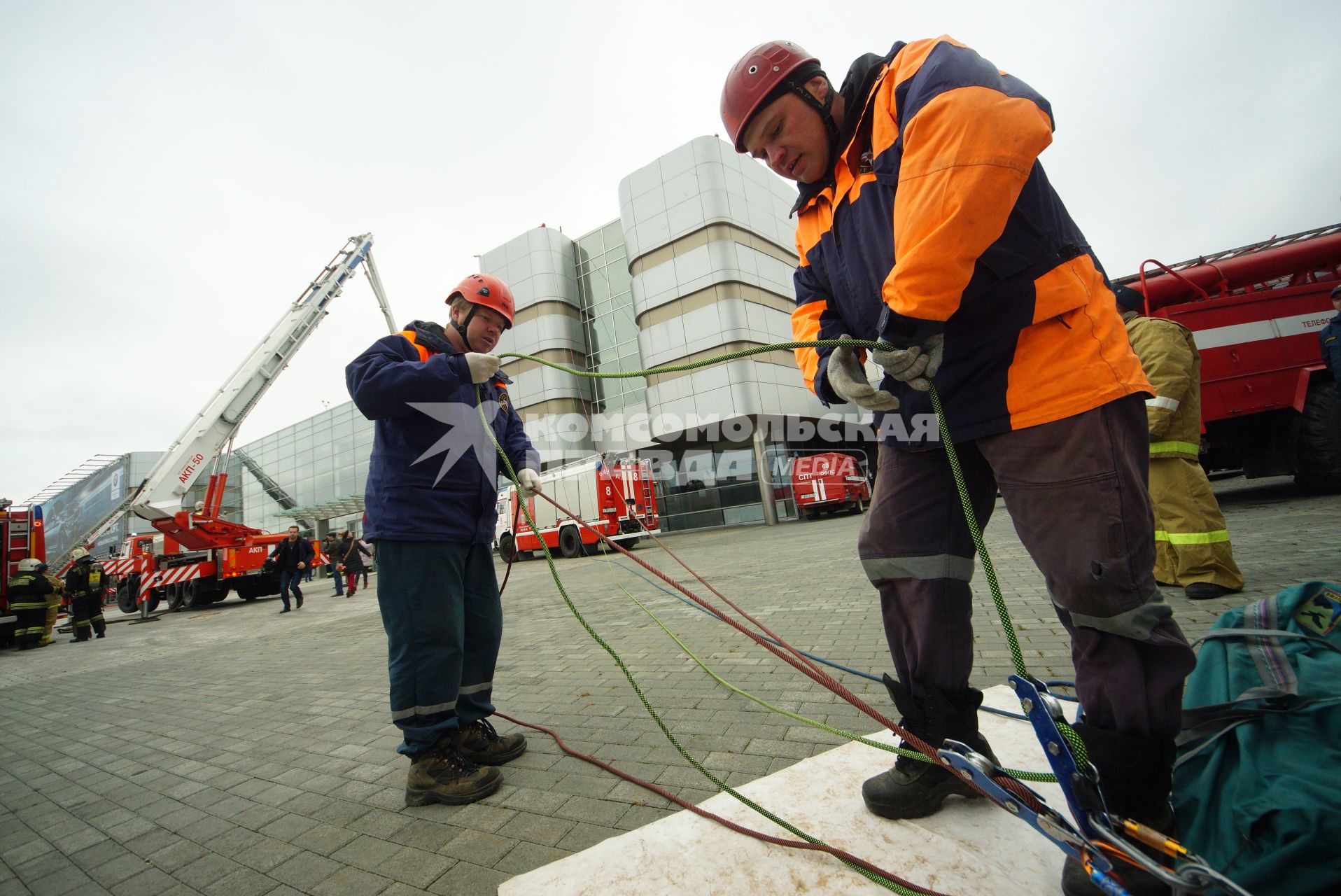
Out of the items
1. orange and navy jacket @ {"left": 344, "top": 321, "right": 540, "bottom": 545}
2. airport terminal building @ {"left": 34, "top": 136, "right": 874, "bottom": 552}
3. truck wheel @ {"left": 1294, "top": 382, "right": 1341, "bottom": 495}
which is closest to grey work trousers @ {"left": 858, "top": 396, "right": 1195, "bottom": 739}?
orange and navy jacket @ {"left": 344, "top": 321, "right": 540, "bottom": 545}

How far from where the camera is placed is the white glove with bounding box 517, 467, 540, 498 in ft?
9.20

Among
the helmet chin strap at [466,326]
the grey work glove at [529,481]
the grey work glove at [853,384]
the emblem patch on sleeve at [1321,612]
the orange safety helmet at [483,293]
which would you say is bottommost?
the emblem patch on sleeve at [1321,612]

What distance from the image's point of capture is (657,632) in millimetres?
4727

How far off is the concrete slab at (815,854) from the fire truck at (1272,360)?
7397 mm

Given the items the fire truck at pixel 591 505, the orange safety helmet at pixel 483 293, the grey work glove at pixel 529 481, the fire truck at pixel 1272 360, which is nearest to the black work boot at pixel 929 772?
the grey work glove at pixel 529 481

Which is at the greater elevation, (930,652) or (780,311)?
(780,311)

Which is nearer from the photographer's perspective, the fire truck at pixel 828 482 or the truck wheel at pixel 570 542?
the truck wheel at pixel 570 542

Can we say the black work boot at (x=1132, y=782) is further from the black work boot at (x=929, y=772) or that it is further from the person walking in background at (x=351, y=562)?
the person walking in background at (x=351, y=562)

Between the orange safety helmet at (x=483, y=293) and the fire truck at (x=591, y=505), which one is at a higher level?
the orange safety helmet at (x=483, y=293)

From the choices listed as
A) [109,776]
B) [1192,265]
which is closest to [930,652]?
[109,776]

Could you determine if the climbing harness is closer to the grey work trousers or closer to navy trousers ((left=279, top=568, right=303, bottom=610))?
the grey work trousers

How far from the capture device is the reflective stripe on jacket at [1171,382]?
11.8ft

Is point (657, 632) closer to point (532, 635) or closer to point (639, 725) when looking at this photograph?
point (532, 635)

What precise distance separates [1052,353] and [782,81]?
116 cm
